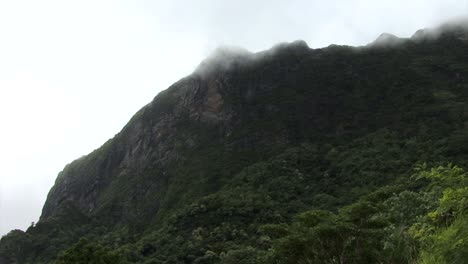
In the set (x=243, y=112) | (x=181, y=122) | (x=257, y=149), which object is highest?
(x=181, y=122)

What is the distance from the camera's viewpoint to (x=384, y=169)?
286ft

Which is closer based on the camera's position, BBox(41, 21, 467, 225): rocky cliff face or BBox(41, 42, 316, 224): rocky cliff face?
BBox(41, 21, 467, 225): rocky cliff face

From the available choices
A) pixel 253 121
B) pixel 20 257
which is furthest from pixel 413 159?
pixel 20 257

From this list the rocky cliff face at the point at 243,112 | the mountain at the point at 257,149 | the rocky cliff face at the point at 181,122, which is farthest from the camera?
the rocky cliff face at the point at 181,122

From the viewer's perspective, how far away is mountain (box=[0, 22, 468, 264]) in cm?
8312

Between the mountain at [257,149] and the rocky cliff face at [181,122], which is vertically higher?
the rocky cliff face at [181,122]

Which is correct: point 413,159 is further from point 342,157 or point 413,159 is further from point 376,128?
point 376,128

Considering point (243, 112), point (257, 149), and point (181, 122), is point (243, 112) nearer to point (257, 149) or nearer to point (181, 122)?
point (257, 149)

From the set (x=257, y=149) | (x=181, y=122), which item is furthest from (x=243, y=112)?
(x=181, y=122)

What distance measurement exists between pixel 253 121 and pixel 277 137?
8.78 m

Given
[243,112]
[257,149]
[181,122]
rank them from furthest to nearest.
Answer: [181,122]
[243,112]
[257,149]

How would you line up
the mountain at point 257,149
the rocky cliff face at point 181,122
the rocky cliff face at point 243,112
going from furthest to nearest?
the rocky cliff face at point 181,122 < the rocky cliff face at point 243,112 < the mountain at point 257,149

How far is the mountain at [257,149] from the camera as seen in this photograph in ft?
273

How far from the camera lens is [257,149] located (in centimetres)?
11494
